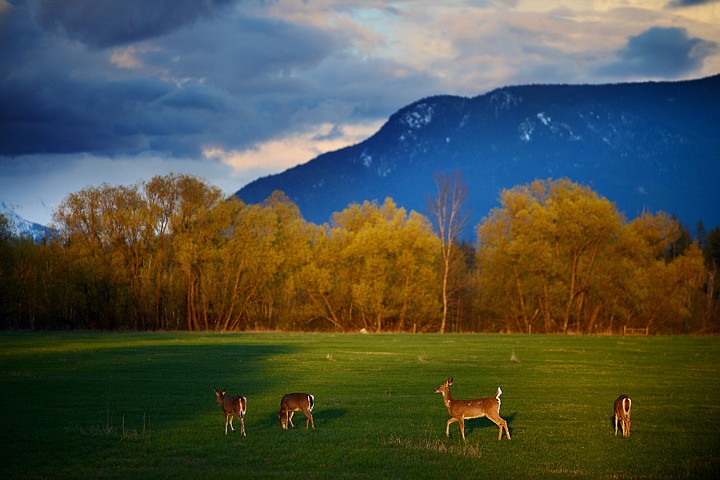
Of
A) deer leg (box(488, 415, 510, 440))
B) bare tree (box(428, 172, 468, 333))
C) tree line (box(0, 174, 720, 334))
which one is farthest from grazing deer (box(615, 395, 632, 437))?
bare tree (box(428, 172, 468, 333))

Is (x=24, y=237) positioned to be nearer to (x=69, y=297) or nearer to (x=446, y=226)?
(x=69, y=297)

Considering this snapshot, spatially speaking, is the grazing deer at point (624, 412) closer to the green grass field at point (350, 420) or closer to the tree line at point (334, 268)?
the green grass field at point (350, 420)

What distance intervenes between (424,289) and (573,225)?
20568 mm

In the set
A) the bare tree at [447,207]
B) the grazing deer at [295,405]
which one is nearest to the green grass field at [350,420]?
the grazing deer at [295,405]

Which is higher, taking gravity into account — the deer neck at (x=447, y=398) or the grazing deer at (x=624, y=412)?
the deer neck at (x=447, y=398)

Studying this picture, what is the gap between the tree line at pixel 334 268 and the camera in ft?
263

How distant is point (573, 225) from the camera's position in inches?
3270

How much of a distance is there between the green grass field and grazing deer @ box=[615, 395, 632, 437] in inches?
10.3

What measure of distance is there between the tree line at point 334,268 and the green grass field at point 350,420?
140ft

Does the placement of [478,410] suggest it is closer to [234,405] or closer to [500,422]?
[500,422]

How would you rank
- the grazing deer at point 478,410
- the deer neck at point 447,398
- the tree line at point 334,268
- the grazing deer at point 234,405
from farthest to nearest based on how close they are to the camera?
the tree line at point 334,268, the deer neck at point 447,398, the grazing deer at point 234,405, the grazing deer at point 478,410

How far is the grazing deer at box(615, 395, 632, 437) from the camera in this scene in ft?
56.8

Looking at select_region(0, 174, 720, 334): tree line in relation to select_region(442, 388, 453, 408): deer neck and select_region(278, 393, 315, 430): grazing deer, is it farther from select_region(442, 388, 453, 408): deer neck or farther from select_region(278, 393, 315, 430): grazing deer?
select_region(442, 388, 453, 408): deer neck

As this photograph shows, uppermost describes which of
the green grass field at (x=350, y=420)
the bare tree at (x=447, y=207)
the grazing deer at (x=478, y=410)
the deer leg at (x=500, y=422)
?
the bare tree at (x=447, y=207)
